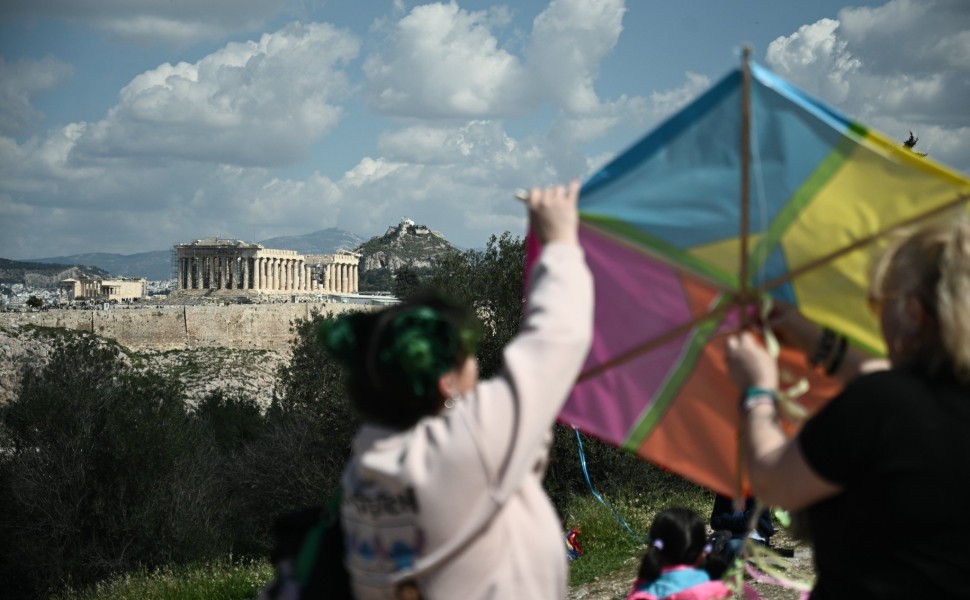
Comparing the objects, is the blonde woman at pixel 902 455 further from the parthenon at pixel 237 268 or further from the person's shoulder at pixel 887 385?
the parthenon at pixel 237 268

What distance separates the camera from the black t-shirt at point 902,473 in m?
1.77

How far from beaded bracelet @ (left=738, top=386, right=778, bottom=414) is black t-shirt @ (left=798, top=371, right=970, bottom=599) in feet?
0.73

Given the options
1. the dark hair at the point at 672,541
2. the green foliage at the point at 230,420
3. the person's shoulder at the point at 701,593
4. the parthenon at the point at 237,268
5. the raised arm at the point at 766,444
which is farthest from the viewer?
the parthenon at the point at 237,268

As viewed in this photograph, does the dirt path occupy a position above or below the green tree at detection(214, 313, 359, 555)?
above

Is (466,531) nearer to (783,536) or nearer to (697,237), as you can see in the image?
(697,237)

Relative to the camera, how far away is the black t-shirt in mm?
1773

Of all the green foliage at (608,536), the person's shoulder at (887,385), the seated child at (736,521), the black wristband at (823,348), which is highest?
the black wristband at (823,348)

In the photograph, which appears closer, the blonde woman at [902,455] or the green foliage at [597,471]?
the blonde woman at [902,455]

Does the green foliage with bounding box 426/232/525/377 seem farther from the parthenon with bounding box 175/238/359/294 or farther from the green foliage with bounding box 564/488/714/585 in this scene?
the parthenon with bounding box 175/238/359/294

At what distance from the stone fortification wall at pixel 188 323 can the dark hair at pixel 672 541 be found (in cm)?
4683

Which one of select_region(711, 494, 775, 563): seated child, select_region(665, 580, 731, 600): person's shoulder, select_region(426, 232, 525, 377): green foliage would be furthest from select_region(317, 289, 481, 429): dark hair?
select_region(426, 232, 525, 377): green foliage

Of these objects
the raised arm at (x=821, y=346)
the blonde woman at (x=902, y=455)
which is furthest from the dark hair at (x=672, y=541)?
the blonde woman at (x=902, y=455)

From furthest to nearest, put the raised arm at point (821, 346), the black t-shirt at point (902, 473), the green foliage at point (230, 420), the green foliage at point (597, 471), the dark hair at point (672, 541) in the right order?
the green foliage at point (230, 420)
the green foliage at point (597, 471)
the dark hair at point (672, 541)
the raised arm at point (821, 346)
the black t-shirt at point (902, 473)

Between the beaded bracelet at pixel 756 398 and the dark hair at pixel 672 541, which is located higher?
the beaded bracelet at pixel 756 398
